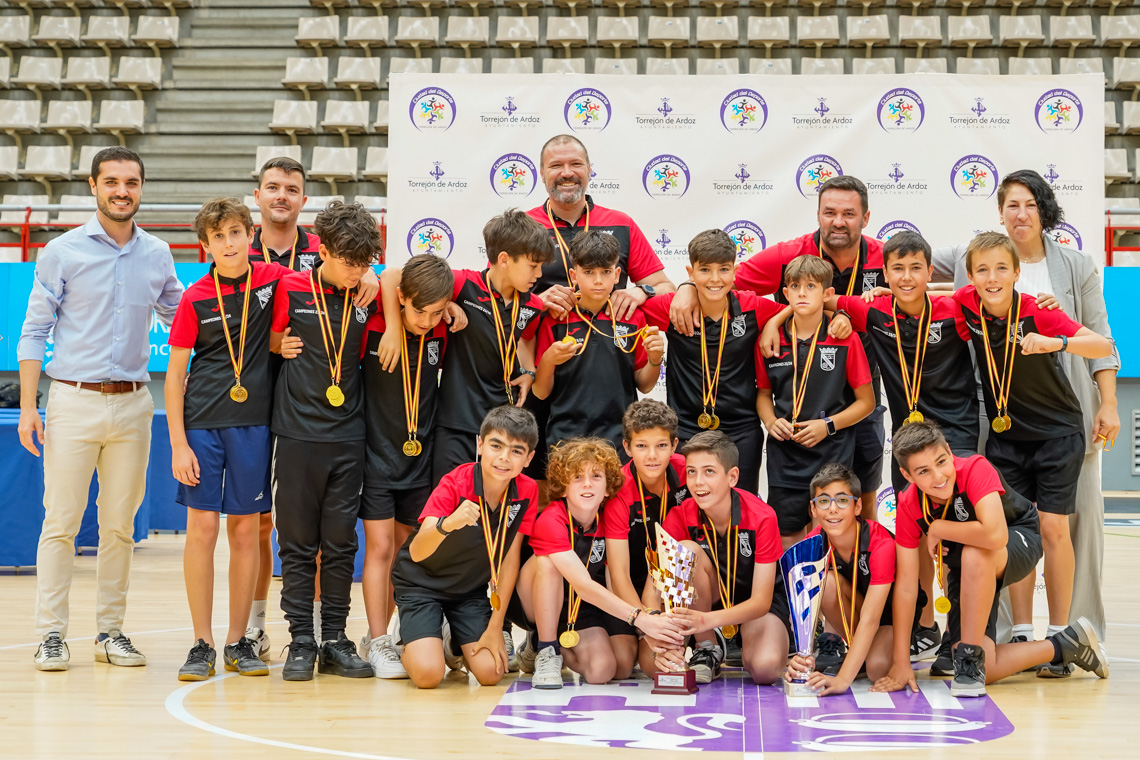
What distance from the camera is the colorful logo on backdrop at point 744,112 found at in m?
6.36

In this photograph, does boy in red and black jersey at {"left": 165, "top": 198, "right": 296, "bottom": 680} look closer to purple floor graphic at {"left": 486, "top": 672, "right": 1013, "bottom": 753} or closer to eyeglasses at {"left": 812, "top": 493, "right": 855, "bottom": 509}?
purple floor graphic at {"left": 486, "top": 672, "right": 1013, "bottom": 753}

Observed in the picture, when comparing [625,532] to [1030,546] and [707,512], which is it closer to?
[707,512]

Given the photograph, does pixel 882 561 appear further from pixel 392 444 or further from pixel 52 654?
pixel 52 654

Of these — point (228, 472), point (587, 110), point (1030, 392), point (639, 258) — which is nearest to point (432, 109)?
point (587, 110)

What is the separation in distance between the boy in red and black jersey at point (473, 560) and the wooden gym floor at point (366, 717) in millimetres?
137

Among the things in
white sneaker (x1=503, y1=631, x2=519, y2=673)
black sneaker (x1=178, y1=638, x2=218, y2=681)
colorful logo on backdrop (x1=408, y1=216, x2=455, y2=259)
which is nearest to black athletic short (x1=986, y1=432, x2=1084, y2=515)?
white sneaker (x1=503, y1=631, x2=519, y2=673)

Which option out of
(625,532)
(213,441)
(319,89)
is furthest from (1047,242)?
(319,89)

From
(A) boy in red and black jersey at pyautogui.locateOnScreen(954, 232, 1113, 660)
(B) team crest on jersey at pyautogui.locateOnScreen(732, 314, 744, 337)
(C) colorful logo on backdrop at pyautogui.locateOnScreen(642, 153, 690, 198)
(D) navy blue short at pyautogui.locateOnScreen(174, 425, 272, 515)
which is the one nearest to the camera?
(D) navy blue short at pyautogui.locateOnScreen(174, 425, 272, 515)

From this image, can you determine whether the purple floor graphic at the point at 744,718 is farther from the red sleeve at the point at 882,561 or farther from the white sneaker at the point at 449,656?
the red sleeve at the point at 882,561

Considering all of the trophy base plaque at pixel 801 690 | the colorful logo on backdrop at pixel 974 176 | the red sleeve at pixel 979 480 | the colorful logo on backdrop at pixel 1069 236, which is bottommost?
the trophy base plaque at pixel 801 690

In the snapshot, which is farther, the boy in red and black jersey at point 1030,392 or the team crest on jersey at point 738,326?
the team crest on jersey at point 738,326

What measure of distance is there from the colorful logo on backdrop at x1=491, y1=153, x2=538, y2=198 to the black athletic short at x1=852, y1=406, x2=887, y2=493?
2700 millimetres

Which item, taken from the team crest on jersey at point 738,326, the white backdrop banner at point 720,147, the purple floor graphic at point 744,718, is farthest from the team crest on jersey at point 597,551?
the white backdrop banner at point 720,147

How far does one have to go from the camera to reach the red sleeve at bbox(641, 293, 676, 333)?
4.53 meters
